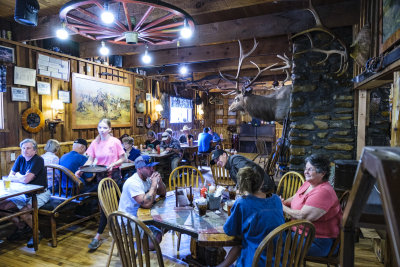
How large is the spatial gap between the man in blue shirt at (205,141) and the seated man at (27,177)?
4529 mm

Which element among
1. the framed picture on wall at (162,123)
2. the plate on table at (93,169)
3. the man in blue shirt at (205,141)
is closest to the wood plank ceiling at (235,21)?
the man in blue shirt at (205,141)

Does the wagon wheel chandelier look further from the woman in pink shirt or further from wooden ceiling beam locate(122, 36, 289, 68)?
wooden ceiling beam locate(122, 36, 289, 68)

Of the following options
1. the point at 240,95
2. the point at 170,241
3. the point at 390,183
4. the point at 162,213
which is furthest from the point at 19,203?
the point at 240,95

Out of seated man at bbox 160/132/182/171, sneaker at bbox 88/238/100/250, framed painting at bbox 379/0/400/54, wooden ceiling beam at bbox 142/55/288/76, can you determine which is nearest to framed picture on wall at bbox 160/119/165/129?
wooden ceiling beam at bbox 142/55/288/76

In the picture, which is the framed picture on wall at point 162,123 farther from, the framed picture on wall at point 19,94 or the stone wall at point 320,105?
the stone wall at point 320,105

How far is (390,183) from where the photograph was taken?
1.65 feet

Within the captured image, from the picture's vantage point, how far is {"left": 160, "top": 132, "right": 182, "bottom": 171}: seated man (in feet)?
20.4

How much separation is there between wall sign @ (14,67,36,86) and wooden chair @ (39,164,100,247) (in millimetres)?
1893

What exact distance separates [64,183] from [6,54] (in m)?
2.48

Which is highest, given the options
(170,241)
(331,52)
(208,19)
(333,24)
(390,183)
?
(208,19)

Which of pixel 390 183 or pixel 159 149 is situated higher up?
pixel 390 183

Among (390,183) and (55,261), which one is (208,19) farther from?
(390,183)

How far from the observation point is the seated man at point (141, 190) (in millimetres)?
2398

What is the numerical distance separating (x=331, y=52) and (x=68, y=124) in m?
5.06
